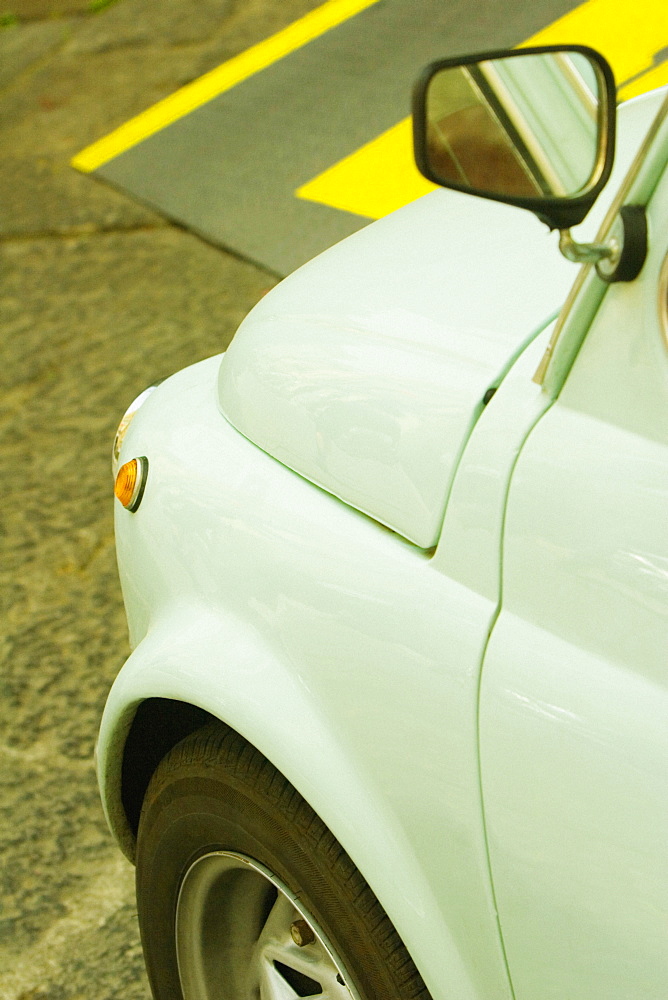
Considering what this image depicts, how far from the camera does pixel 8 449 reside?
13.7ft

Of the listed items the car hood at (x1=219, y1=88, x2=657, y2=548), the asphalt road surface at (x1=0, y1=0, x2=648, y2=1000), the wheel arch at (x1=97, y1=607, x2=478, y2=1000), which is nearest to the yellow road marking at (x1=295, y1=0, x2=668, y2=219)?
the asphalt road surface at (x1=0, y1=0, x2=648, y2=1000)

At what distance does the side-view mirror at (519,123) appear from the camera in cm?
114

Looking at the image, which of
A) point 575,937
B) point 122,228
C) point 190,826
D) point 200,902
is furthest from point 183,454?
point 122,228

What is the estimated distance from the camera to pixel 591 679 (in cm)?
111

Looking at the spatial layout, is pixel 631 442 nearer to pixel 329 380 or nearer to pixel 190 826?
pixel 329 380

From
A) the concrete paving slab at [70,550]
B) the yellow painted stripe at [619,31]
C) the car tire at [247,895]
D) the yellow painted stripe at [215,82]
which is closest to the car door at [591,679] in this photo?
the car tire at [247,895]

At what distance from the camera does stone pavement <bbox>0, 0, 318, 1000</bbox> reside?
2.57 m

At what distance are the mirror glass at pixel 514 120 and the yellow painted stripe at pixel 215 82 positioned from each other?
16.9 feet

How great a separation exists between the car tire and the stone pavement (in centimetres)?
63

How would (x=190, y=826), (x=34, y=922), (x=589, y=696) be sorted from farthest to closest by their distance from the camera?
(x=34, y=922)
(x=190, y=826)
(x=589, y=696)

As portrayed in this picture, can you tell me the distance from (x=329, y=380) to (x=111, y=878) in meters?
1.58

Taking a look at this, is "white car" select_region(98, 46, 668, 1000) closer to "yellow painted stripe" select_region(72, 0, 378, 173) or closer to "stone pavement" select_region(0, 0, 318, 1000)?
"stone pavement" select_region(0, 0, 318, 1000)

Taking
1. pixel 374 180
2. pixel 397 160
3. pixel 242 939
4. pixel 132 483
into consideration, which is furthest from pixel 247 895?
pixel 397 160

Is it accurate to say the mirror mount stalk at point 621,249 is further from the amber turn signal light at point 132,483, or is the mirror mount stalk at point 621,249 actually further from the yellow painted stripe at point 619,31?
the yellow painted stripe at point 619,31
